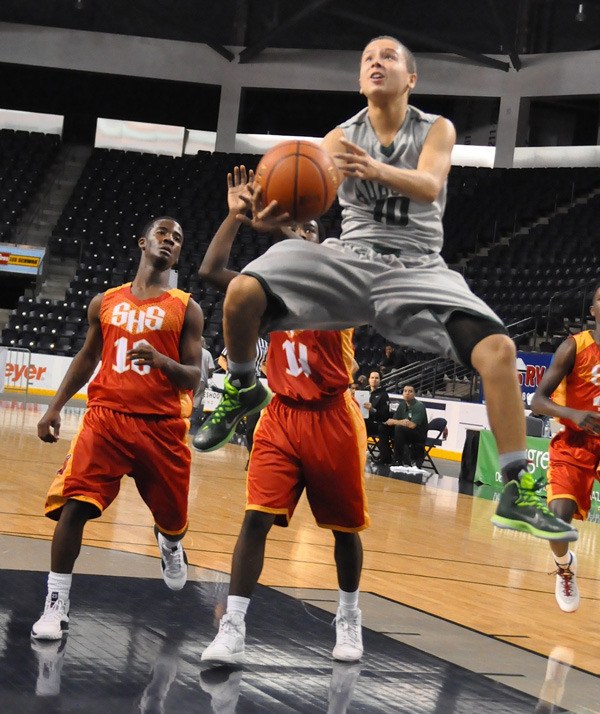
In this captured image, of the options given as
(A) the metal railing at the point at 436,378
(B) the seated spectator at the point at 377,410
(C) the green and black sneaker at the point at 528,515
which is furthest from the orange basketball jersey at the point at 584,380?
(A) the metal railing at the point at 436,378

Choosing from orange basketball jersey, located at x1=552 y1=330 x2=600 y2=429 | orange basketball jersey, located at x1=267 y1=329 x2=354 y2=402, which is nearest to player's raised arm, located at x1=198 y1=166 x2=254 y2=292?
orange basketball jersey, located at x1=267 y1=329 x2=354 y2=402

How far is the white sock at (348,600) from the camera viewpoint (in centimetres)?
418

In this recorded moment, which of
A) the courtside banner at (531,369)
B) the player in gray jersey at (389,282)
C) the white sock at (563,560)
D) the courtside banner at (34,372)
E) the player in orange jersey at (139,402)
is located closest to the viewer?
the player in gray jersey at (389,282)

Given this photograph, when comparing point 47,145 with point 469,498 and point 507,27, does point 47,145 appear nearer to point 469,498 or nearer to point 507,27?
point 507,27

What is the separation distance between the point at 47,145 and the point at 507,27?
438 inches

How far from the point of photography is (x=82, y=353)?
4543 mm

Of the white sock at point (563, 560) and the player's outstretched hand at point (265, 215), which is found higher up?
the player's outstretched hand at point (265, 215)

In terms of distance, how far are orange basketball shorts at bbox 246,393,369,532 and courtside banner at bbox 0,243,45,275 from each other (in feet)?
62.0

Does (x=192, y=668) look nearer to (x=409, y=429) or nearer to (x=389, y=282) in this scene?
(x=389, y=282)

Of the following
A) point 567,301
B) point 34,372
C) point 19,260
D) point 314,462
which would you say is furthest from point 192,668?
point 19,260

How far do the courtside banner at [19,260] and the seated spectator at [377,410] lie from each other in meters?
10.5

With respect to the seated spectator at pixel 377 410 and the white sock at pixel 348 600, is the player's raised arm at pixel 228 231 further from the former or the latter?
the seated spectator at pixel 377 410

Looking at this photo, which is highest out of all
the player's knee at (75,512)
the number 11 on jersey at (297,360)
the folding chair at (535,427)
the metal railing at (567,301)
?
the metal railing at (567,301)

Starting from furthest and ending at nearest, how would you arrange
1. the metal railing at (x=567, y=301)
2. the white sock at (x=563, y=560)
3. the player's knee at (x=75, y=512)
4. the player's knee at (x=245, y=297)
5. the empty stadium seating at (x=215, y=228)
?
the empty stadium seating at (x=215, y=228) < the metal railing at (x=567, y=301) < the white sock at (x=563, y=560) < the player's knee at (x=75, y=512) < the player's knee at (x=245, y=297)
